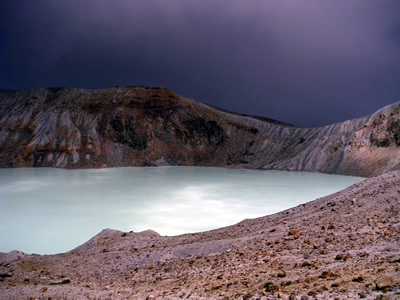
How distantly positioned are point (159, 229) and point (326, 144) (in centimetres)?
2880

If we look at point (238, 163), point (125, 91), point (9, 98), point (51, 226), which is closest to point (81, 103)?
point (125, 91)

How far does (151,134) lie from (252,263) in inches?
1615

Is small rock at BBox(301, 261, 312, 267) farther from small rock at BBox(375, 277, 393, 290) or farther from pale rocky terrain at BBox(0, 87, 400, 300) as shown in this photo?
small rock at BBox(375, 277, 393, 290)

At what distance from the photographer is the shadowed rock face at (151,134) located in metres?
35.4

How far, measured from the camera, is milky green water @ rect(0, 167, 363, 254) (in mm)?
10570

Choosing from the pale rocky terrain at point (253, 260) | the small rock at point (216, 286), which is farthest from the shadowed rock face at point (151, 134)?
the small rock at point (216, 286)

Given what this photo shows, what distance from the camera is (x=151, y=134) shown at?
149 ft

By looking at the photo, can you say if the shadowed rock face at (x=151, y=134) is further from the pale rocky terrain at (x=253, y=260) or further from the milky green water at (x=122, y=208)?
the pale rocky terrain at (x=253, y=260)

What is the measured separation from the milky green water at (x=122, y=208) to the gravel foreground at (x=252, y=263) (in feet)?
7.05

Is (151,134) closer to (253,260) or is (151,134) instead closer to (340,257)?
(253,260)

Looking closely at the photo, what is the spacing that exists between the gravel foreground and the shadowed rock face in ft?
85.2

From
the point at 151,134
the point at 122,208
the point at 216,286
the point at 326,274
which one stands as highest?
the point at 151,134

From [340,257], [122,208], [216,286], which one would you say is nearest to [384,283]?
[340,257]

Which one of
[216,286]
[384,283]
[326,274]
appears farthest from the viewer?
[216,286]
